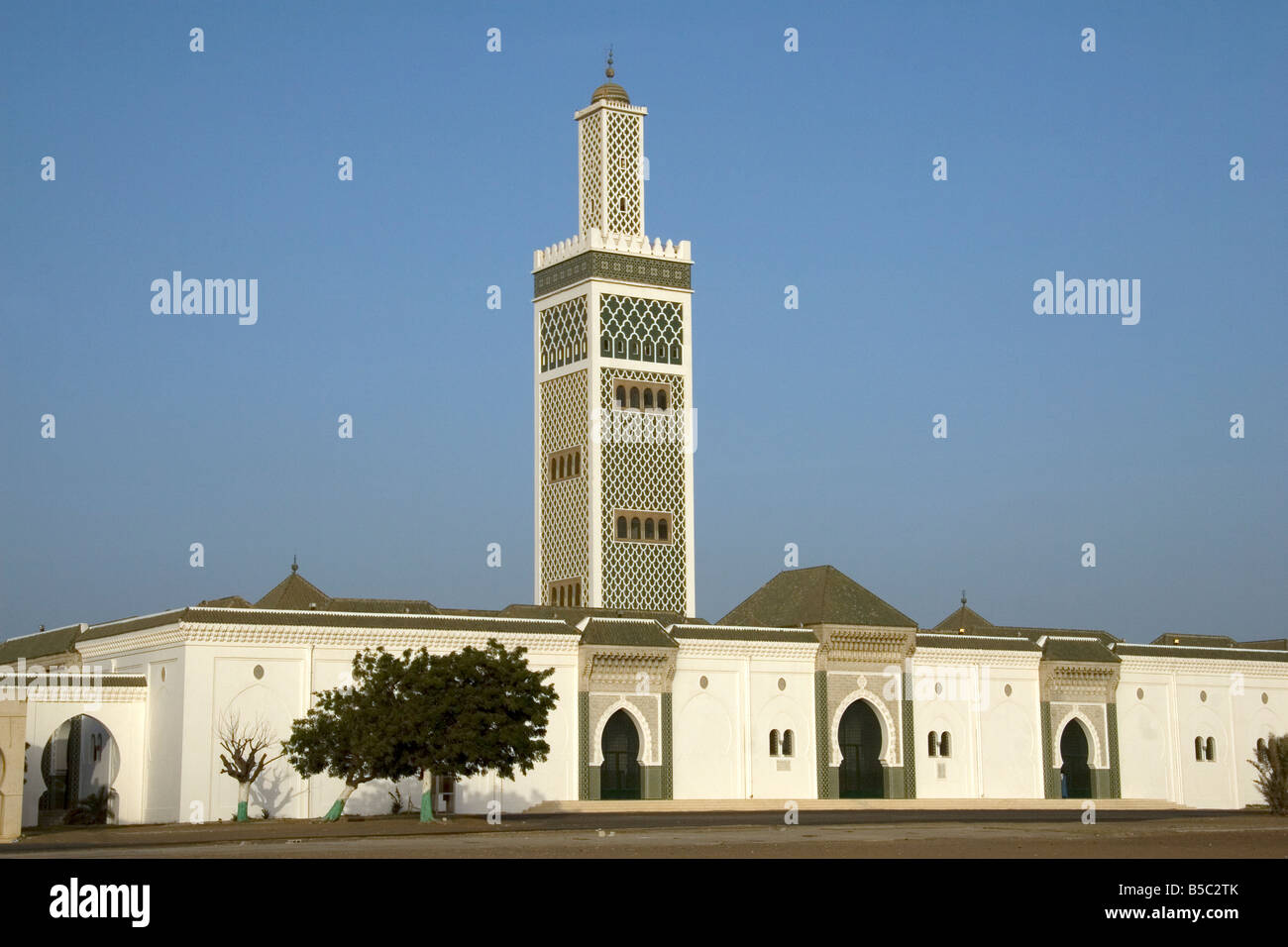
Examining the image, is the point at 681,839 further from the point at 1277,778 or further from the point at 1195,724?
the point at 1195,724

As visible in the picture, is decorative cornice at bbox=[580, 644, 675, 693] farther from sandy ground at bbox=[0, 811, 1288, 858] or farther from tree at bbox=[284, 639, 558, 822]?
tree at bbox=[284, 639, 558, 822]

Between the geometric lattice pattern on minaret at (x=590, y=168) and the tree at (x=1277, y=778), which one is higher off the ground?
the geometric lattice pattern on minaret at (x=590, y=168)

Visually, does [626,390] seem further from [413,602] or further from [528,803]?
[528,803]

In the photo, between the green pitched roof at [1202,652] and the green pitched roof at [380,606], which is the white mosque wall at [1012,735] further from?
the green pitched roof at [380,606]

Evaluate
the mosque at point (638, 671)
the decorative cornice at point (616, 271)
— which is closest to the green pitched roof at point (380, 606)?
the mosque at point (638, 671)

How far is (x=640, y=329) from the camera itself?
70500mm

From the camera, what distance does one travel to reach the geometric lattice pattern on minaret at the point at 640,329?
229 feet

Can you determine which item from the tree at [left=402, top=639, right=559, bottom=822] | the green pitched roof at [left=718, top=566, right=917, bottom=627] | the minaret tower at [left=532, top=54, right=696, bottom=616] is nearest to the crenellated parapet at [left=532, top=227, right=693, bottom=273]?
the minaret tower at [left=532, top=54, right=696, bottom=616]

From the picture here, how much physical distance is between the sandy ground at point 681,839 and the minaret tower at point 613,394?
17668 millimetres

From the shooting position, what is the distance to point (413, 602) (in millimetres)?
60000

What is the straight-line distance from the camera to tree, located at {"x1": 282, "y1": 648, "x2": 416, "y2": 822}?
45625 millimetres

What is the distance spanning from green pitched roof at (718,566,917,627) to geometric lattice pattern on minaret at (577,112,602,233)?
52.7ft

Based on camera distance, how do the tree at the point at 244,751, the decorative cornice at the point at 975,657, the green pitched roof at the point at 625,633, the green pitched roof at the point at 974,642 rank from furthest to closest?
the green pitched roof at the point at 974,642, the decorative cornice at the point at 975,657, the green pitched roof at the point at 625,633, the tree at the point at 244,751
